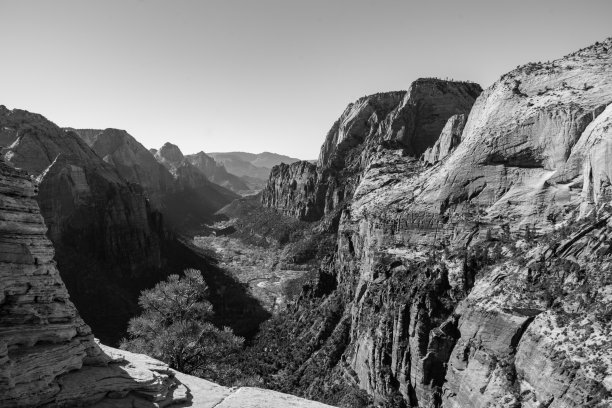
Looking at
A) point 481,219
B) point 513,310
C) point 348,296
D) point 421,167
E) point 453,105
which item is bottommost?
point 348,296

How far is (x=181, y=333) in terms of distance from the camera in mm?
32688

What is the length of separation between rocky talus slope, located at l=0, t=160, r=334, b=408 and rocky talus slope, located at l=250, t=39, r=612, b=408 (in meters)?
23.9

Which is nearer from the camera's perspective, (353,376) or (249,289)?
(353,376)

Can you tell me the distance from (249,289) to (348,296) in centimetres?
5287

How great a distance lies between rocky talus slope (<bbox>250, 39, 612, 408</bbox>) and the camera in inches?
1313

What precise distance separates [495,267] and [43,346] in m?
42.2

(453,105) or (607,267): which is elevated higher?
(453,105)

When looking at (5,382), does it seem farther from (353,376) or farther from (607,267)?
(353,376)

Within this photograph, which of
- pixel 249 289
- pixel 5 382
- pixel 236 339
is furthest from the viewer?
pixel 249 289

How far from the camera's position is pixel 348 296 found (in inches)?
3051

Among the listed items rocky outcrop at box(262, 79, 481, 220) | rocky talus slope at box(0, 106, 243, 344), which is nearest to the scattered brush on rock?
rocky talus slope at box(0, 106, 243, 344)

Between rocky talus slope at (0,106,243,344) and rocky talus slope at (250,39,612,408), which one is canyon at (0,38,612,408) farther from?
rocky talus slope at (0,106,243,344)

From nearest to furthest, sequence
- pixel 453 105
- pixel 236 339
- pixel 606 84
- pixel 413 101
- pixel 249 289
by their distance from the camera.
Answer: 1. pixel 236 339
2. pixel 606 84
3. pixel 249 289
4. pixel 453 105
5. pixel 413 101

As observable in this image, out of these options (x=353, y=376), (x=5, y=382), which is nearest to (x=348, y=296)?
(x=353, y=376)
